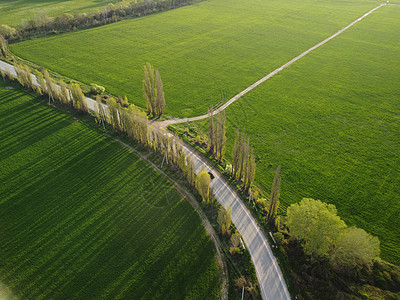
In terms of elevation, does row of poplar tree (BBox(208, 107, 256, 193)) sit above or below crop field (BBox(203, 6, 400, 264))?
above

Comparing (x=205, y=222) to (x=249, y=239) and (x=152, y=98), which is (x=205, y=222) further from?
(x=152, y=98)

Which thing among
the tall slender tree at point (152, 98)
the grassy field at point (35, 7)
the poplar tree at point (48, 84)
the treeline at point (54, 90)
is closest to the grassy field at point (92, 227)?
the treeline at point (54, 90)

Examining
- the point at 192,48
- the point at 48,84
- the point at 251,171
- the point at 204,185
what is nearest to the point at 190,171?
the point at 204,185

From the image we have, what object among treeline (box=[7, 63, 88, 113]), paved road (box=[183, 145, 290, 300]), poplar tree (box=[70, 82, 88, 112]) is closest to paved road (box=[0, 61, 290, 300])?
paved road (box=[183, 145, 290, 300])

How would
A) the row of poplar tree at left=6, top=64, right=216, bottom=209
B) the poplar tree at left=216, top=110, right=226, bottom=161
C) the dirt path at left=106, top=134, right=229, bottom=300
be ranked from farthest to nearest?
the poplar tree at left=216, top=110, right=226, bottom=161
the row of poplar tree at left=6, top=64, right=216, bottom=209
the dirt path at left=106, top=134, right=229, bottom=300

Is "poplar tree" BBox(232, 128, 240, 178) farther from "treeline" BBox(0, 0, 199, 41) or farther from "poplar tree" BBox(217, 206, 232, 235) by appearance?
"treeline" BBox(0, 0, 199, 41)

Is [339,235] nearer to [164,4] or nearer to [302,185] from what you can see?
[302,185]
